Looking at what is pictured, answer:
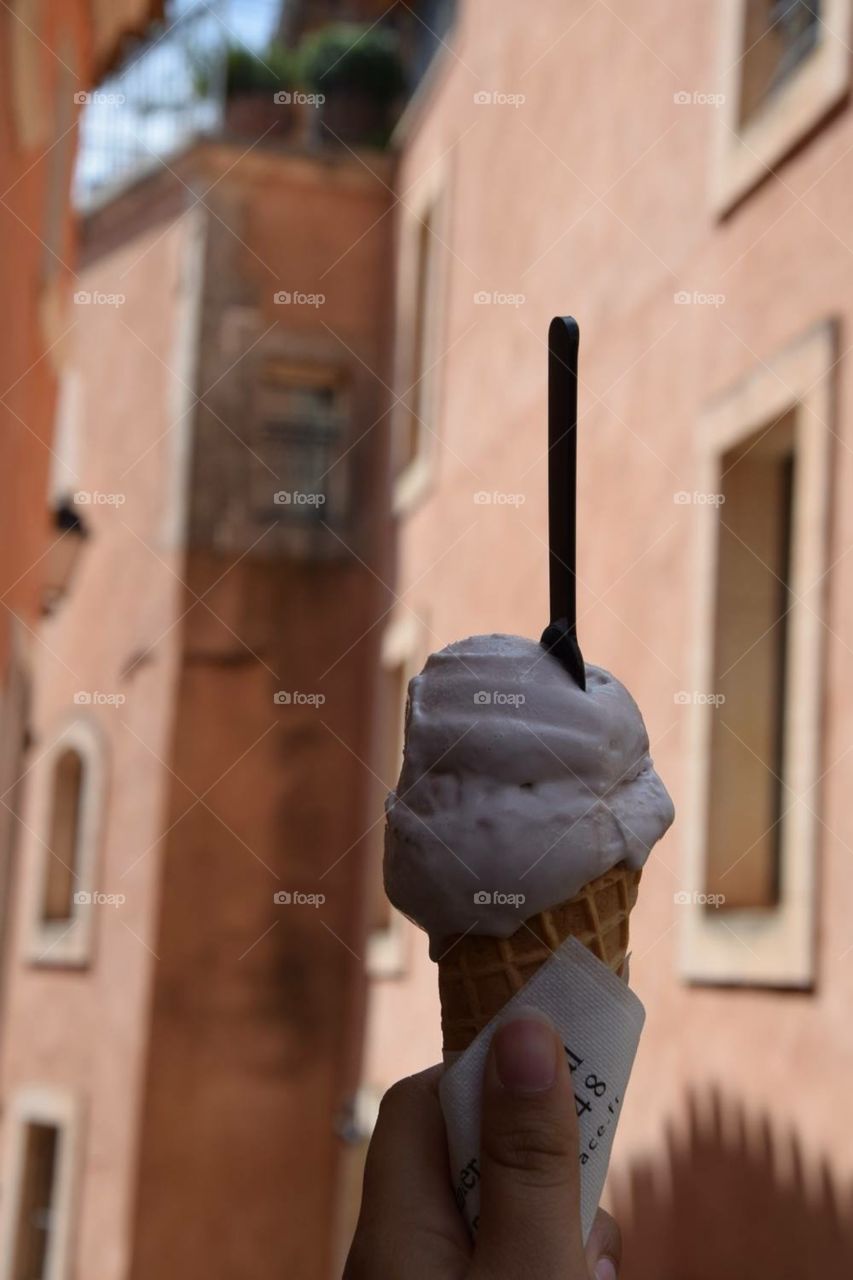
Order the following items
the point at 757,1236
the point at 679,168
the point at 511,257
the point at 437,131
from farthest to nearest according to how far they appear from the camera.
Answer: the point at 437,131, the point at 511,257, the point at 679,168, the point at 757,1236

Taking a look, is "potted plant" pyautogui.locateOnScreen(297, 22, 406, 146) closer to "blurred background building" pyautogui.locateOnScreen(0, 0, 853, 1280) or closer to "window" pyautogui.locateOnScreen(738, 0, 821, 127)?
"blurred background building" pyautogui.locateOnScreen(0, 0, 853, 1280)

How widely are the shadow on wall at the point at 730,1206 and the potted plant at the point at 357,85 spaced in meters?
12.8

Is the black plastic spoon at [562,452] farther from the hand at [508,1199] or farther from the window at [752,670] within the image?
the window at [752,670]

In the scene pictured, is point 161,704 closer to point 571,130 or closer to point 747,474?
point 571,130

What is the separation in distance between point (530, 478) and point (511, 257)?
1987 millimetres

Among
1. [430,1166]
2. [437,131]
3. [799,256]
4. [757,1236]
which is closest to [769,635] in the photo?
[799,256]

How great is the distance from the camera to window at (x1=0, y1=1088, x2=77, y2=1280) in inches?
609

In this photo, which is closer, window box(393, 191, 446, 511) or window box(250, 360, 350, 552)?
window box(393, 191, 446, 511)

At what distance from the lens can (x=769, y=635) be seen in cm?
760

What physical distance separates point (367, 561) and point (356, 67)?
5743mm

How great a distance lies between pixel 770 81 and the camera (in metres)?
8.20

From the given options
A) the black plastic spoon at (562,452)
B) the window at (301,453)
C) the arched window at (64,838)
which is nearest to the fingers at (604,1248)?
the black plastic spoon at (562,452)

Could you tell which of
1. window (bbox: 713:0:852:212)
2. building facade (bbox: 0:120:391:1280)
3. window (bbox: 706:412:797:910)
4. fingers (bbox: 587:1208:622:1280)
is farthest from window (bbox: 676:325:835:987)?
building facade (bbox: 0:120:391:1280)

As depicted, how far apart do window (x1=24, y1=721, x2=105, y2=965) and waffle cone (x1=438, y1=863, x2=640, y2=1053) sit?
46.2 feet
